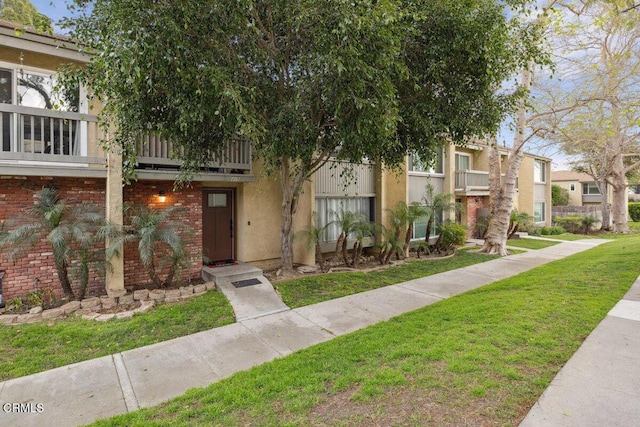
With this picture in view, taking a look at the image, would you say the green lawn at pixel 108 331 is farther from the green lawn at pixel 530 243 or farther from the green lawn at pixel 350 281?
the green lawn at pixel 530 243

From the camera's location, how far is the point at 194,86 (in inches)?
234

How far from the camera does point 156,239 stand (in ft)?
22.9

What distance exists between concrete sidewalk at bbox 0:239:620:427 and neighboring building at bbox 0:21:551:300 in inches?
121

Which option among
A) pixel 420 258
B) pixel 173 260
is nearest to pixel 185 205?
pixel 173 260

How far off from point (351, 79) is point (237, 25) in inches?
90.6

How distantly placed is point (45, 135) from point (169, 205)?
283 centimetres

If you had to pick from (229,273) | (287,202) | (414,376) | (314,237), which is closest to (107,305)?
(229,273)

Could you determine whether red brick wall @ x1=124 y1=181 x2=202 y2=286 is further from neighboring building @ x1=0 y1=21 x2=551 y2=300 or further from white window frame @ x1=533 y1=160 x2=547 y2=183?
white window frame @ x1=533 y1=160 x2=547 y2=183

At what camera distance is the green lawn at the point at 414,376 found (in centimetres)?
321

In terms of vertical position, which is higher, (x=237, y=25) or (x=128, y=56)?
(x=237, y=25)

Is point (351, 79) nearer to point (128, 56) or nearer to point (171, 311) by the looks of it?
point (128, 56)

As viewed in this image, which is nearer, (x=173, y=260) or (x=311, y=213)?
(x=173, y=260)

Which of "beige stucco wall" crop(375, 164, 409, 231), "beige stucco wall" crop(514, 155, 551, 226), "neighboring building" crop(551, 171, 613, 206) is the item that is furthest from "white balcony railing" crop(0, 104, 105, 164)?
"neighboring building" crop(551, 171, 613, 206)

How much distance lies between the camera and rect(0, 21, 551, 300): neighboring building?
6.49 meters
